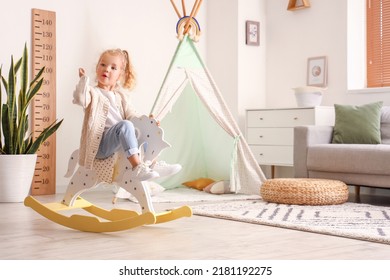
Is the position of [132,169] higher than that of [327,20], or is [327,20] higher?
[327,20]

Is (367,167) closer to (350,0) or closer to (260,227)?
(260,227)

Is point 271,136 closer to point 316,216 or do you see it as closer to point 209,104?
point 209,104

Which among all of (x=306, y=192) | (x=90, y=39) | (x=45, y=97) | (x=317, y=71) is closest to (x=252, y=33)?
(x=317, y=71)

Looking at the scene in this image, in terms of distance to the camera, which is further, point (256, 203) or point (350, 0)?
point (350, 0)

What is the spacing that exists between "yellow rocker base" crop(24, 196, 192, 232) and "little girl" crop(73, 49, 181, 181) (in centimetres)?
19

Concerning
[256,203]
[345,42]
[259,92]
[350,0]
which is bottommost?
[256,203]

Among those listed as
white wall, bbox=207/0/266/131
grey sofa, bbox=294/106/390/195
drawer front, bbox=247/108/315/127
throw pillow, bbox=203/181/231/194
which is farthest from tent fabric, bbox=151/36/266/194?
white wall, bbox=207/0/266/131

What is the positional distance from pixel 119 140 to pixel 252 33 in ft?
9.94

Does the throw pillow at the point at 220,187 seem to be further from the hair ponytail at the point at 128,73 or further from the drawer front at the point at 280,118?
the hair ponytail at the point at 128,73

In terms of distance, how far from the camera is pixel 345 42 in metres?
5.06

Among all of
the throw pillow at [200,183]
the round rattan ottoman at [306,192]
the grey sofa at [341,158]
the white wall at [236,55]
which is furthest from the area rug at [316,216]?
the white wall at [236,55]

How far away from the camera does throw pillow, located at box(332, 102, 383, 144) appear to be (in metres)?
4.41

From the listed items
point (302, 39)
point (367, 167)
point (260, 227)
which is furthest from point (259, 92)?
point (260, 227)

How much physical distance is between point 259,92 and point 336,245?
10.8 feet
